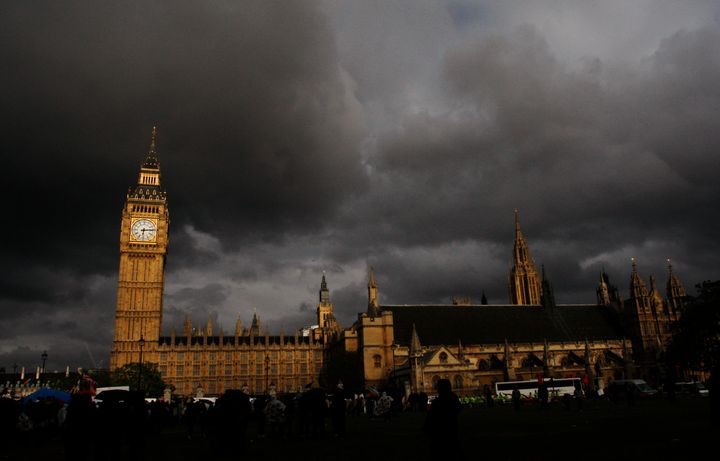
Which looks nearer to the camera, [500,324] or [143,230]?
[500,324]

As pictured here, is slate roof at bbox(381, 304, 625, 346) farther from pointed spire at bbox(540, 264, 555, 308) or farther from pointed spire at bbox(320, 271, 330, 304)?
pointed spire at bbox(320, 271, 330, 304)

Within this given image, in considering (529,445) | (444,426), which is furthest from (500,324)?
(444,426)

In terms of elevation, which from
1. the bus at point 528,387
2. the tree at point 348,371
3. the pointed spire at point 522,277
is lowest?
the bus at point 528,387

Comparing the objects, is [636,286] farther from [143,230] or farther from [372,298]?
[143,230]

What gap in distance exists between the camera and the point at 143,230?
355 ft

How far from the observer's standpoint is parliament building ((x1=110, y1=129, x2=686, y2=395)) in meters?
76.6

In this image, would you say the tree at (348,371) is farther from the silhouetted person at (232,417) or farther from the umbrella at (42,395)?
the silhouetted person at (232,417)

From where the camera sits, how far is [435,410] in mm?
9320

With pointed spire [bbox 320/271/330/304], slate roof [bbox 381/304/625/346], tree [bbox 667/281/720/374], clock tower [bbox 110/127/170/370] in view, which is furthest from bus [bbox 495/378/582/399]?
pointed spire [bbox 320/271/330/304]

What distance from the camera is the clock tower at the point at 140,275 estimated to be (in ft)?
329

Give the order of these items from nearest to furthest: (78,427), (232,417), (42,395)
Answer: (78,427) → (232,417) → (42,395)

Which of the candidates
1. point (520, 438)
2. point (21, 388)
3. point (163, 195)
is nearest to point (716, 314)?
point (520, 438)

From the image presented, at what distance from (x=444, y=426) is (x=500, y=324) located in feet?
265

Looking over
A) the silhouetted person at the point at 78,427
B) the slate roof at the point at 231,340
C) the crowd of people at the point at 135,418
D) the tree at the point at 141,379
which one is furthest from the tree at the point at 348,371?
the silhouetted person at the point at 78,427
